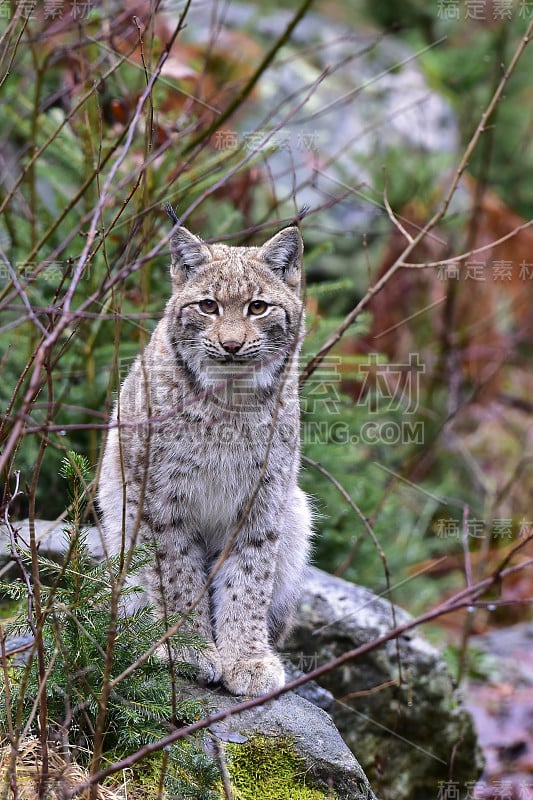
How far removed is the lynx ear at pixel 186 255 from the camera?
13.7ft

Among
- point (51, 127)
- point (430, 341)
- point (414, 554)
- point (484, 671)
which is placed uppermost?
point (51, 127)

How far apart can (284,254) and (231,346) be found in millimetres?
603

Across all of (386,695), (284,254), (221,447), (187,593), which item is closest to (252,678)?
(187,593)

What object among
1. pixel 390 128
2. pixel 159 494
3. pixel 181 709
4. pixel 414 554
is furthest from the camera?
pixel 390 128

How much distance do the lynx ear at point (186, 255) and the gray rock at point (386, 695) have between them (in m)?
2.04

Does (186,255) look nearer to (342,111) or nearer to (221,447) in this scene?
(221,447)

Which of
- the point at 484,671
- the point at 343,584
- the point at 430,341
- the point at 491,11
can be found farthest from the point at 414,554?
the point at 491,11

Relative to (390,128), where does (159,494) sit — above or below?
below

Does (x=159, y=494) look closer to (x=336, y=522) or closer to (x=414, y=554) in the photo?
(x=336, y=522)

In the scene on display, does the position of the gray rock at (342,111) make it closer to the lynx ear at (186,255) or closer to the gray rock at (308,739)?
the lynx ear at (186,255)

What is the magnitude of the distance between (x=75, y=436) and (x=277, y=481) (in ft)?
6.65

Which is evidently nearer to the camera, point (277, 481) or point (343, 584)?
point (277, 481)

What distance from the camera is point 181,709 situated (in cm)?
334

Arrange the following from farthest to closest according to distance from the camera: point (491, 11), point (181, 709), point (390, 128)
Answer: point (390, 128) → point (491, 11) → point (181, 709)
